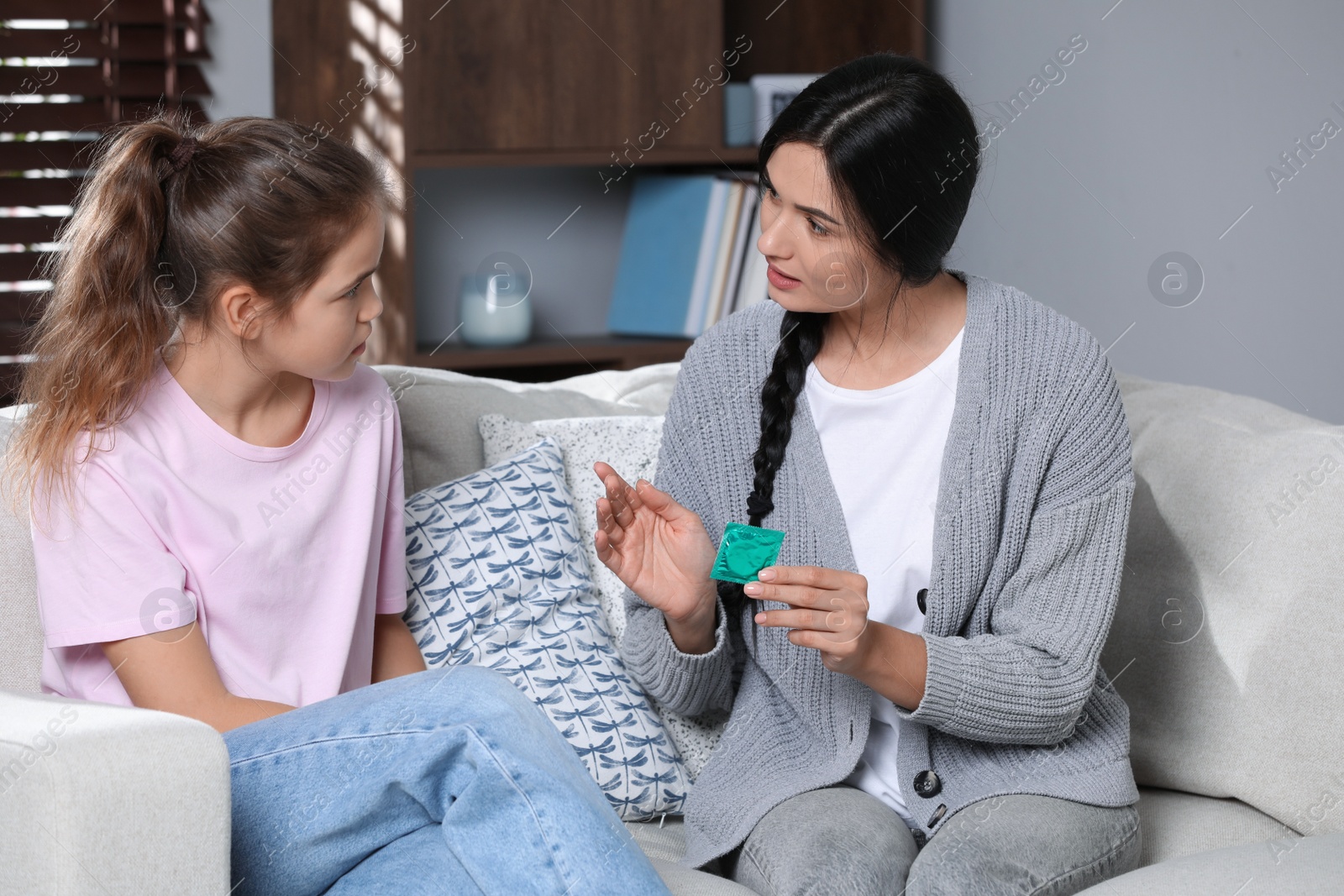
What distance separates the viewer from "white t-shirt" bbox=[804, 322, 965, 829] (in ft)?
4.05

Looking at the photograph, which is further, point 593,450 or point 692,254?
point 692,254

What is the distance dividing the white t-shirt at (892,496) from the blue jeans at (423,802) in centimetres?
38

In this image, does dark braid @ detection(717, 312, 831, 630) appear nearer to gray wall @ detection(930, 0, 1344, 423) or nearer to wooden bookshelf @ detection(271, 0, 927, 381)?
gray wall @ detection(930, 0, 1344, 423)

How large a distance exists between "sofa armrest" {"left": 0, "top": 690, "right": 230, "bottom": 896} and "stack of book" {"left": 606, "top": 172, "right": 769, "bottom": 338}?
5.21 feet

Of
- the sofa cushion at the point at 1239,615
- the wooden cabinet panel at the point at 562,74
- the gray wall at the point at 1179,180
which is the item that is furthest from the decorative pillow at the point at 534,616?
the gray wall at the point at 1179,180

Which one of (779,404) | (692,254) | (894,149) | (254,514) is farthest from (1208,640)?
(692,254)

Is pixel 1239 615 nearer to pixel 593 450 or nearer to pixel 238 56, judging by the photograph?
pixel 593 450

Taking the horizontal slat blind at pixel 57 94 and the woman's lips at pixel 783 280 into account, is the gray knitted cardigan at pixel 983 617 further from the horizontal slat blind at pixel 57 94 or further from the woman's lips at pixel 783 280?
the horizontal slat blind at pixel 57 94

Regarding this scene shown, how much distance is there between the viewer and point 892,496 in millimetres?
1250

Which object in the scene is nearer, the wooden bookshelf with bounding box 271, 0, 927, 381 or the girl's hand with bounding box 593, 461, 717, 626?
the girl's hand with bounding box 593, 461, 717, 626

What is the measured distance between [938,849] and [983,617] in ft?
0.79

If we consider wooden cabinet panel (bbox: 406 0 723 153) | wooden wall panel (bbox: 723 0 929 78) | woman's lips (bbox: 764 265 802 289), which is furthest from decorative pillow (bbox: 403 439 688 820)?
wooden wall panel (bbox: 723 0 929 78)

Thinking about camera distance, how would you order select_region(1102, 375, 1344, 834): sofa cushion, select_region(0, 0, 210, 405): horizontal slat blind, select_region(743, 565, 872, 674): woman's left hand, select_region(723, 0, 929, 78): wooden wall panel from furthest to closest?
select_region(723, 0, 929, 78): wooden wall panel
select_region(0, 0, 210, 405): horizontal slat blind
select_region(1102, 375, 1344, 834): sofa cushion
select_region(743, 565, 872, 674): woman's left hand

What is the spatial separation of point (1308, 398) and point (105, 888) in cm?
166
